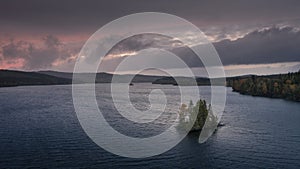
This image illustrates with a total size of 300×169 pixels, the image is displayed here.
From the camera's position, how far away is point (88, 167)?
143 feet

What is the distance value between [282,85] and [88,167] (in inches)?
5214

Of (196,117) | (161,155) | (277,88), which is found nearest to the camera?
(161,155)

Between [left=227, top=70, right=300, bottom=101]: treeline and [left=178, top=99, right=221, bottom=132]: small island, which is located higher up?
[left=227, top=70, right=300, bottom=101]: treeline

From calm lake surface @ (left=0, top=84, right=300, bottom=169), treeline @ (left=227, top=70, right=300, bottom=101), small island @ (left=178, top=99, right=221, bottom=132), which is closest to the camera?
calm lake surface @ (left=0, top=84, right=300, bottom=169)

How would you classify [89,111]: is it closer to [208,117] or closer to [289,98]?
[208,117]

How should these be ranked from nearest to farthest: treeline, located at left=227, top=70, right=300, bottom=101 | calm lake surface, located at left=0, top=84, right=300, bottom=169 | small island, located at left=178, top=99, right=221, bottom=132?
1. calm lake surface, located at left=0, top=84, right=300, bottom=169
2. small island, located at left=178, top=99, right=221, bottom=132
3. treeline, located at left=227, top=70, right=300, bottom=101

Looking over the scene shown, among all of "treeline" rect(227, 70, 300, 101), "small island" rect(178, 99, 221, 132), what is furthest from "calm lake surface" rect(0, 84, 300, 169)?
"treeline" rect(227, 70, 300, 101)

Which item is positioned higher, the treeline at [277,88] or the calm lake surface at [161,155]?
the treeline at [277,88]

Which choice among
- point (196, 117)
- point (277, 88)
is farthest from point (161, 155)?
point (277, 88)

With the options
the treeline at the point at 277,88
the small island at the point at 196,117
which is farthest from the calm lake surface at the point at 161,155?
the treeline at the point at 277,88

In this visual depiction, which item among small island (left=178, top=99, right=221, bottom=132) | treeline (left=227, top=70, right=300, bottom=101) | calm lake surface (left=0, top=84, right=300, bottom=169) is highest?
treeline (left=227, top=70, right=300, bottom=101)

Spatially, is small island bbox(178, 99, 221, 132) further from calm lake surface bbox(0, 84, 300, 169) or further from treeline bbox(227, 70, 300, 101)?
treeline bbox(227, 70, 300, 101)

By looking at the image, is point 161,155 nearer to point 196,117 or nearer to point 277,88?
point 196,117

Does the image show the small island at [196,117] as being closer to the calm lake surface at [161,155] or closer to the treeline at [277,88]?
the calm lake surface at [161,155]
